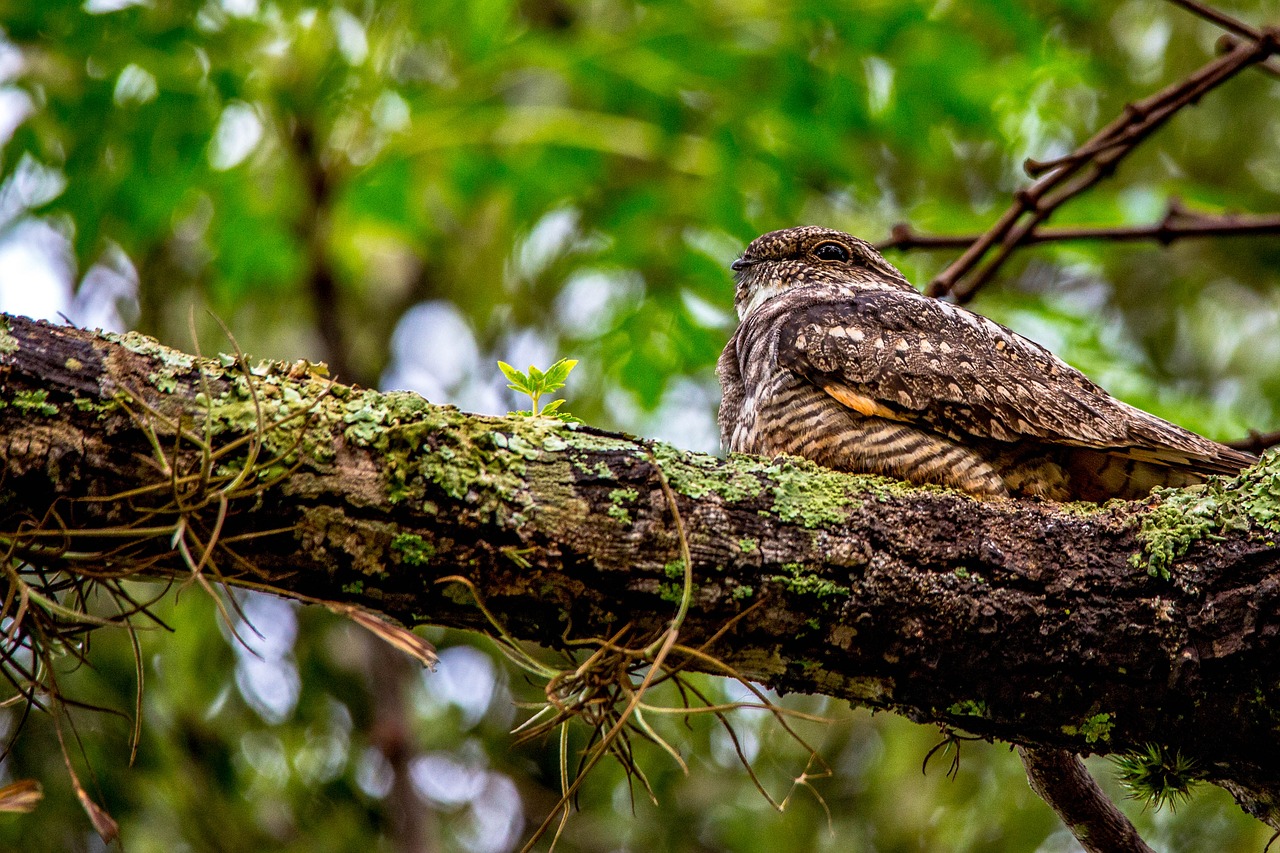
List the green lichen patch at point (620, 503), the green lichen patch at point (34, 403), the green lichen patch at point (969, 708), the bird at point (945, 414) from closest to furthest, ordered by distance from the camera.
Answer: the green lichen patch at point (34, 403) < the green lichen patch at point (620, 503) < the green lichen patch at point (969, 708) < the bird at point (945, 414)

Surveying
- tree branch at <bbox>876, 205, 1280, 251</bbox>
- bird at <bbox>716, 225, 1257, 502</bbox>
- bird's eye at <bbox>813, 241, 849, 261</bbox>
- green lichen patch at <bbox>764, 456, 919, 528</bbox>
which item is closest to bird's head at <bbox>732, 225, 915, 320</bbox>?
bird's eye at <bbox>813, 241, 849, 261</bbox>

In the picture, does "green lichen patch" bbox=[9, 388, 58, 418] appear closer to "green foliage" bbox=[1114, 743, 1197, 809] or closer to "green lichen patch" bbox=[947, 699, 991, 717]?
"green lichen patch" bbox=[947, 699, 991, 717]

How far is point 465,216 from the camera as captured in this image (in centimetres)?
593

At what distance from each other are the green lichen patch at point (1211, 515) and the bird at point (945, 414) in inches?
22.6

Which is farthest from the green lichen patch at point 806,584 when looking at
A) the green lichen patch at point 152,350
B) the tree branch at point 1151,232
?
the tree branch at point 1151,232

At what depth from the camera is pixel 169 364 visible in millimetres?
2051

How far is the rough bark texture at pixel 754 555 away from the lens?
201cm

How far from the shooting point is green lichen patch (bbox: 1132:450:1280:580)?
Result: 2266 mm

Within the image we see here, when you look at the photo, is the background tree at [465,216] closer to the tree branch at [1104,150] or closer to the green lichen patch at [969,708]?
the tree branch at [1104,150]

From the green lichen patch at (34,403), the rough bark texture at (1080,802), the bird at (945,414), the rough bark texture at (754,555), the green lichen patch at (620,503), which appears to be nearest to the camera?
the green lichen patch at (34,403)

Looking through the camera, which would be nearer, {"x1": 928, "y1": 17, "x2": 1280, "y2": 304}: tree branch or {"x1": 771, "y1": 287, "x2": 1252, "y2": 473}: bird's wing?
{"x1": 771, "y1": 287, "x2": 1252, "y2": 473}: bird's wing

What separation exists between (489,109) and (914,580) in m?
A: 3.62

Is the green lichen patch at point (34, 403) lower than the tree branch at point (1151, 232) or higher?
lower

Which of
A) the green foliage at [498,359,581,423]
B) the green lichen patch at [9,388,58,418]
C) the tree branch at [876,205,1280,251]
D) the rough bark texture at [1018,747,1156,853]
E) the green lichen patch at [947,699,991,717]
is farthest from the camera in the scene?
the tree branch at [876,205,1280,251]
